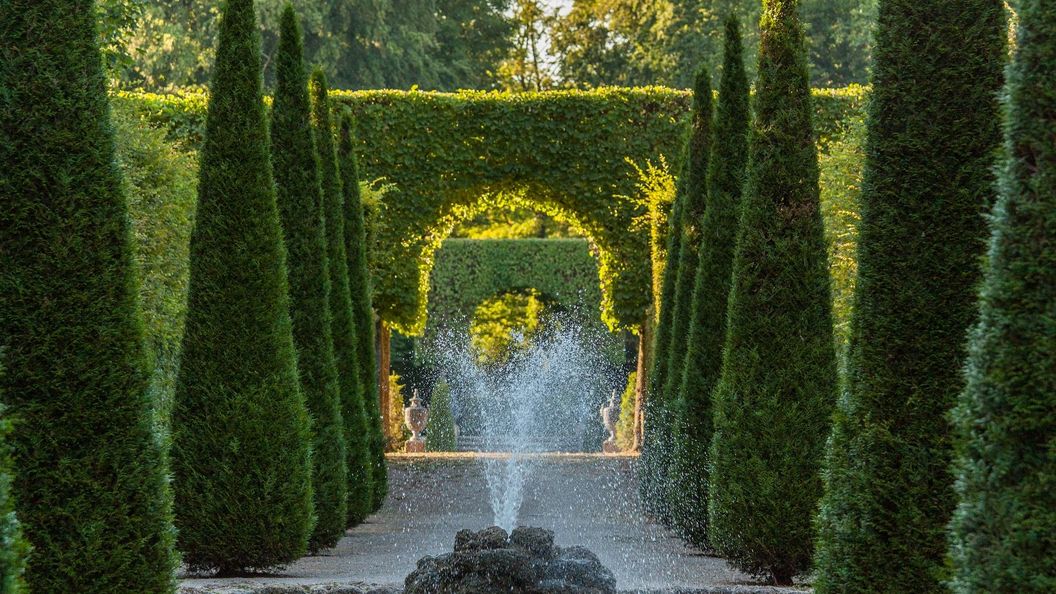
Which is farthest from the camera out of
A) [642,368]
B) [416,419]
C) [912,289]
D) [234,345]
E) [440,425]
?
[440,425]

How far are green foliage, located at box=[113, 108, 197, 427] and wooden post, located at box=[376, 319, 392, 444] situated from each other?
650 cm

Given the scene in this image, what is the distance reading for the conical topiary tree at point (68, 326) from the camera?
559cm

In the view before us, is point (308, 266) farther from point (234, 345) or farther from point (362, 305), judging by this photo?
point (362, 305)

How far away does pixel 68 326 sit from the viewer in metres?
5.65

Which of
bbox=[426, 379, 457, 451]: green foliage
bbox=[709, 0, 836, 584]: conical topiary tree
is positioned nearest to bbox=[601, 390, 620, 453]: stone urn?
bbox=[426, 379, 457, 451]: green foliage

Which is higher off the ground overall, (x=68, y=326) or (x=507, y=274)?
(x=507, y=274)

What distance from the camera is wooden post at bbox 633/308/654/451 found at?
19000mm

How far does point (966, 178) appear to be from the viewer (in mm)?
5246

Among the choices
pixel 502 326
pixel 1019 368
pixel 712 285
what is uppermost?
pixel 712 285

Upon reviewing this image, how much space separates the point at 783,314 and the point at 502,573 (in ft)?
7.62

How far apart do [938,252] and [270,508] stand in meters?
4.72

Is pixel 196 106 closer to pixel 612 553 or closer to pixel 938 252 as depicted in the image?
pixel 612 553

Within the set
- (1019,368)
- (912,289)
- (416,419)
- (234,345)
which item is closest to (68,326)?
(234,345)

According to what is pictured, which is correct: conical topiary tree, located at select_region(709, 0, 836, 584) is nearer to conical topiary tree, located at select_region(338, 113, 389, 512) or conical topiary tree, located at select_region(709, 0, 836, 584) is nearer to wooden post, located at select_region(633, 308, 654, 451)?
conical topiary tree, located at select_region(338, 113, 389, 512)
